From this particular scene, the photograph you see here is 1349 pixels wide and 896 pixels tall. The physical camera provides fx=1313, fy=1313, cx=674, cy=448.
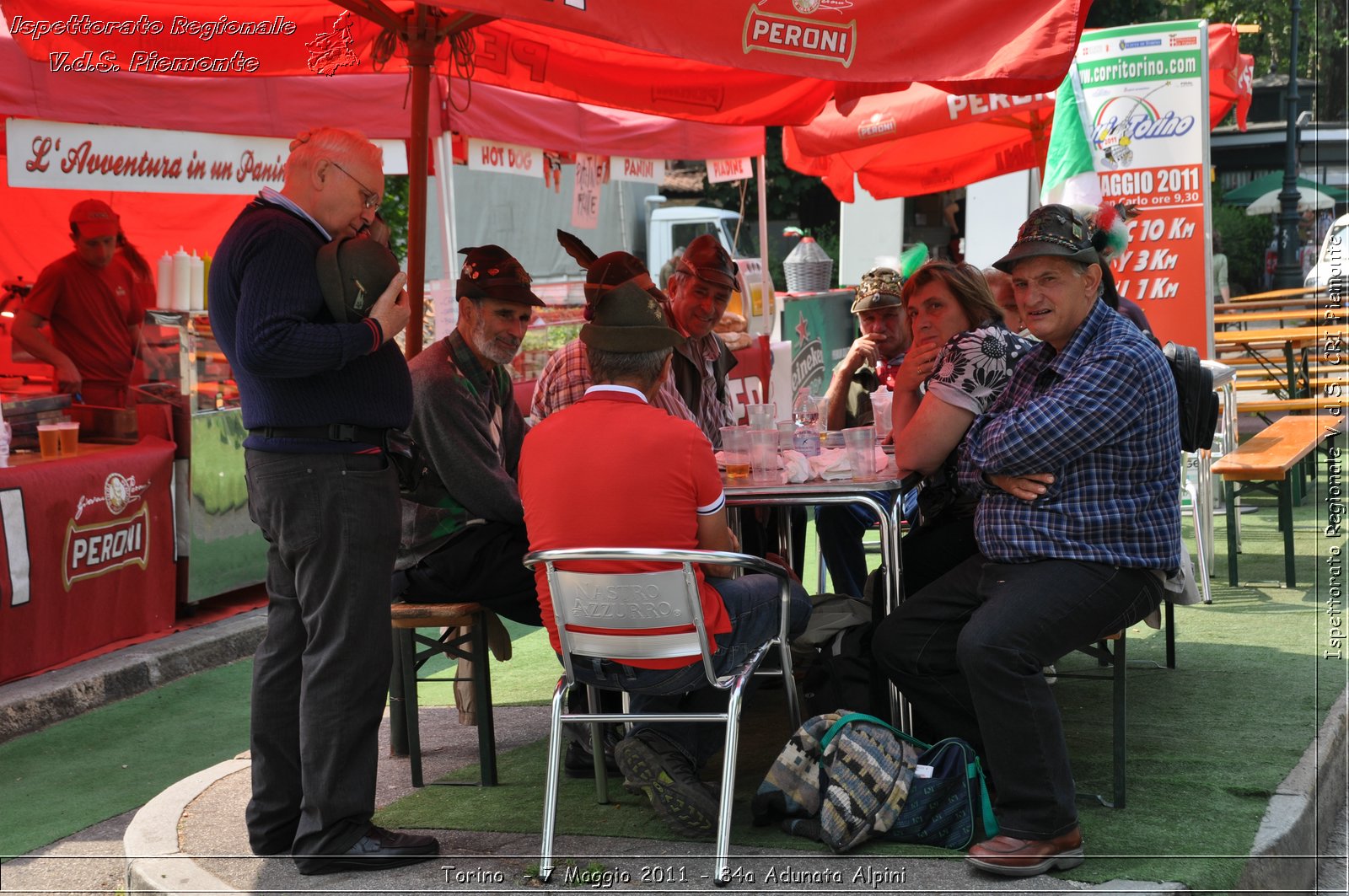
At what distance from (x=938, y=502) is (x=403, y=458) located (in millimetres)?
1901

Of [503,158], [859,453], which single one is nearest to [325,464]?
[859,453]

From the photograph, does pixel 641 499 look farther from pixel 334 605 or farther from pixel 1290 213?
pixel 1290 213

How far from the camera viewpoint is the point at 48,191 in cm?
1018

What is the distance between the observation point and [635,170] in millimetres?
10797

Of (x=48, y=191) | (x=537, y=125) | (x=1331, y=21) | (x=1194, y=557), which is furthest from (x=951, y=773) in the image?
(x=1331, y=21)

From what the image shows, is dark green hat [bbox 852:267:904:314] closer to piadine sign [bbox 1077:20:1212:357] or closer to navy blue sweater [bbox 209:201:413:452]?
navy blue sweater [bbox 209:201:413:452]

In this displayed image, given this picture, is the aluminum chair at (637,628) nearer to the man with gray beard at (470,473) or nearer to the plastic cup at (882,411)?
the man with gray beard at (470,473)

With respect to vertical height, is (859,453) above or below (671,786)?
above

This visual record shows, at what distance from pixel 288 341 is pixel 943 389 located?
77.8 inches

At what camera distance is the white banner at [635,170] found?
34.4 ft

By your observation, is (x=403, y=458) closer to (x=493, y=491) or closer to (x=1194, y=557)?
(x=493, y=491)

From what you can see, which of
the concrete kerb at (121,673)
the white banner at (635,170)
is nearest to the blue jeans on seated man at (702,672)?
the concrete kerb at (121,673)

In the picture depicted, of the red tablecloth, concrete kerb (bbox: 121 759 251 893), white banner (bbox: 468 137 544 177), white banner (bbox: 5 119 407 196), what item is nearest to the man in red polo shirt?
concrete kerb (bbox: 121 759 251 893)

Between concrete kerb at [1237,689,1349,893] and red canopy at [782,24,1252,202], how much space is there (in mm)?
4058
